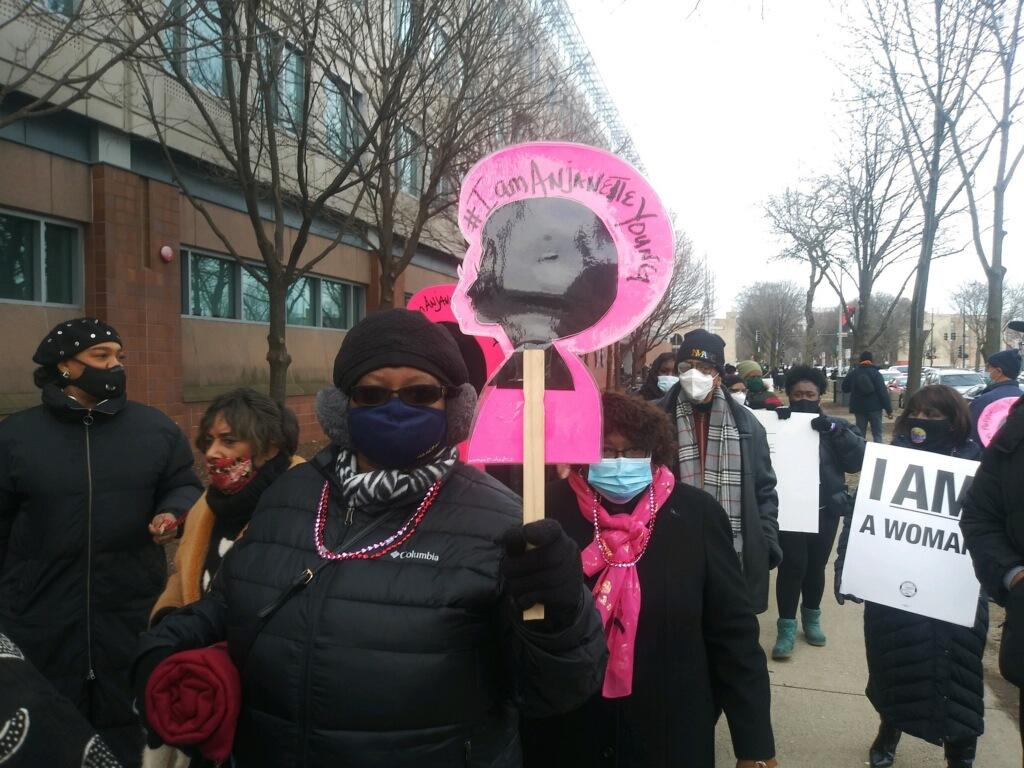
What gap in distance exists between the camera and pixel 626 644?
222 cm

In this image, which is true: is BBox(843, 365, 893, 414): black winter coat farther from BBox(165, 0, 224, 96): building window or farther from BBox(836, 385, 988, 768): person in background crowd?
BBox(165, 0, 224, 96): building window

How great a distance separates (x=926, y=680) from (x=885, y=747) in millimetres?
590

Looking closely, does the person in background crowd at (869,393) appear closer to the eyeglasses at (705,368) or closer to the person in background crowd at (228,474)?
the eyeglasses at (705,368)

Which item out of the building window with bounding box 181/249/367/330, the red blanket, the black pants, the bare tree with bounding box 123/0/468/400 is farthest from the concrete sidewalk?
the building window with bounding box 181/249/367/330

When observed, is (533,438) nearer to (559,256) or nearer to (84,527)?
(559,256)

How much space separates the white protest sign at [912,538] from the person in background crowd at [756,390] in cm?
134

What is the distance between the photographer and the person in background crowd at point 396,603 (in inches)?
59.6

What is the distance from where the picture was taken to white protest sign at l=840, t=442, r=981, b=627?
3.30 m

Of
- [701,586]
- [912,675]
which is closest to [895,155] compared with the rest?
[912,675]

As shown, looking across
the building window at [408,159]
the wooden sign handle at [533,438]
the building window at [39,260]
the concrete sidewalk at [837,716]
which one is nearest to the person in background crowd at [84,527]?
the wooden sign handle at [533,438]

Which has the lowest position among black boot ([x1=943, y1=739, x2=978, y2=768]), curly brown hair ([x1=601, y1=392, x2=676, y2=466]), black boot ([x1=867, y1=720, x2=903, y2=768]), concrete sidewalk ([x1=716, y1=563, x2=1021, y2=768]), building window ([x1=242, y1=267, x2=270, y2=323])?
concrete sidewalk ([x1=716, y1=563, x2=1021, y2=768])

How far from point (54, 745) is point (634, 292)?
1529mm

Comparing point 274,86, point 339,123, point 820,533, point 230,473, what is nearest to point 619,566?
point 230,473

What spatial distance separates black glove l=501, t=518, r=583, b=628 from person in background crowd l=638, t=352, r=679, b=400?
4743 mm
